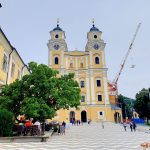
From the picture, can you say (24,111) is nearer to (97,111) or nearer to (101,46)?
(97,111)

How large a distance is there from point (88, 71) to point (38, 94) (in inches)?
1407

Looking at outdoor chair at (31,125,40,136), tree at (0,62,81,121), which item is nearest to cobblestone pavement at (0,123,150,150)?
outdoor chair at (31,125,40,136)

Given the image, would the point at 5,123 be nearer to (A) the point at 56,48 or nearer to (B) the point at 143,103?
(B) the point at 143,103

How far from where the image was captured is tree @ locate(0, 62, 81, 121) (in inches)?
611

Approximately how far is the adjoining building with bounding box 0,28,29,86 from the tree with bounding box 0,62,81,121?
3130mm

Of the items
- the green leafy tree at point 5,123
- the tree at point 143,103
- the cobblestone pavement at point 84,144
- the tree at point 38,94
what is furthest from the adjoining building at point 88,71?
the green leafy tree at point 5,123

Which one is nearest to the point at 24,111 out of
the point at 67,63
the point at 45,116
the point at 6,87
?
the point at 45,116

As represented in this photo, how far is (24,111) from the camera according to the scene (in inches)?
595

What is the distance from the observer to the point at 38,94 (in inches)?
653

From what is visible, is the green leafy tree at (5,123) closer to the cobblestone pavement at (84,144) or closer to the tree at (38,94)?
the tree at (38,94)

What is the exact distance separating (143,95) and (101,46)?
16.1m

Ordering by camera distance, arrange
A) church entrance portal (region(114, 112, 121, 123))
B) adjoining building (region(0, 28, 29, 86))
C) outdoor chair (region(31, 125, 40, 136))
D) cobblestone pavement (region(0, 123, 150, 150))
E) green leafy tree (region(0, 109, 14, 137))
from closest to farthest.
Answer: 1. cobblestone pavement (region(0, 123, 150, 150))
2. green leafy tree (region(0, 109, 14, 137))
3. outdoor chair (region(31, 125, 40, 136))
4. adjoining building (region(0, 28, 29, 86))
5. church entrance portal (region(114, 112, 121, 123))

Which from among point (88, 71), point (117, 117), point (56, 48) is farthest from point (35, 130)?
point (117, 117)

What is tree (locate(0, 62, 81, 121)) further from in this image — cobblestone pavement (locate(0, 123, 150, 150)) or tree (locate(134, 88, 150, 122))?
tree (locate(134, 88, 150, 122))
